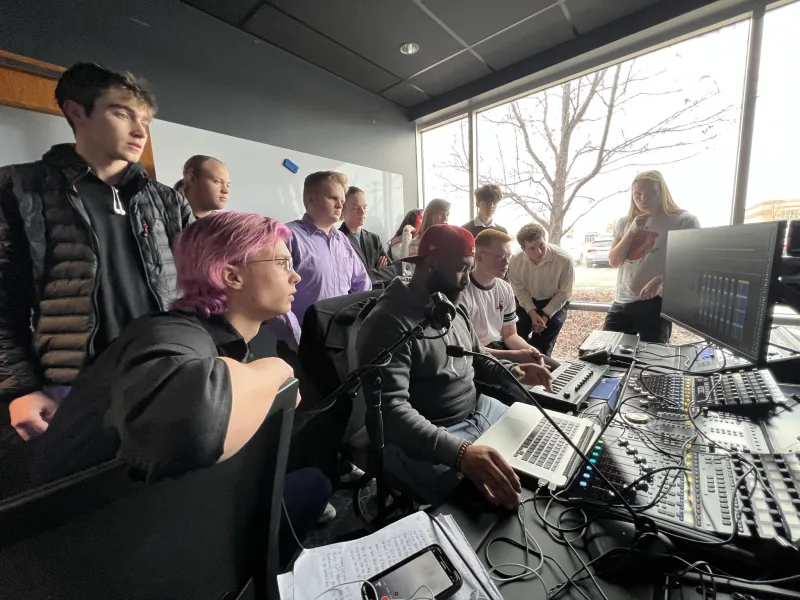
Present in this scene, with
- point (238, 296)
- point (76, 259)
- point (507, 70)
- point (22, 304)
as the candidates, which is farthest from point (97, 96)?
point (507, 70)

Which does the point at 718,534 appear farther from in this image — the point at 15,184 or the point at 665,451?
the point at 15,184

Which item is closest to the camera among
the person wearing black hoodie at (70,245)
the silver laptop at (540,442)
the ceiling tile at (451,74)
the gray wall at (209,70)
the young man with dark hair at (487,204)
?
the silver laptop at (540,442)

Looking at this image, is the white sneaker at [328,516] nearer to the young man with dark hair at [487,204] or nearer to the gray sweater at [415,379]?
the gray sweater at [415,379]

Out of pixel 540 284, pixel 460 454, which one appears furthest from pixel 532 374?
pixel 540 284

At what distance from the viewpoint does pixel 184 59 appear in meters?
2.17

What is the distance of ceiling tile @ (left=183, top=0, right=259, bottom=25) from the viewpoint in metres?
2.14

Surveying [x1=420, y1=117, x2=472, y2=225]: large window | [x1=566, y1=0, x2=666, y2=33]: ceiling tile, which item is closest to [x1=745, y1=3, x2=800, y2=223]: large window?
[x1=566, y1=0, x2=666, y2=33]: ceiling tile

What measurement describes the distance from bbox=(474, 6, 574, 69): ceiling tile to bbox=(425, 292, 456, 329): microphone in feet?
8.67

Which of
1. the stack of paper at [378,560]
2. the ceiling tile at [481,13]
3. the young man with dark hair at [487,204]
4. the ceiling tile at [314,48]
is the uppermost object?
the ceiling tile at [314,48]

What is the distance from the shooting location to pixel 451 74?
10.2ft

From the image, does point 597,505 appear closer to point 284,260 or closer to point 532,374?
point 532,374

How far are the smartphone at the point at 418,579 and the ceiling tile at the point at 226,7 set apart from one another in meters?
2.96

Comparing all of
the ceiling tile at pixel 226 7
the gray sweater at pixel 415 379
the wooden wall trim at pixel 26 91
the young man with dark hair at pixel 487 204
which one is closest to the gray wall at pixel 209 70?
the ceiling tile at pixel 226 7

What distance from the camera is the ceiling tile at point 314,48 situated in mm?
2344
